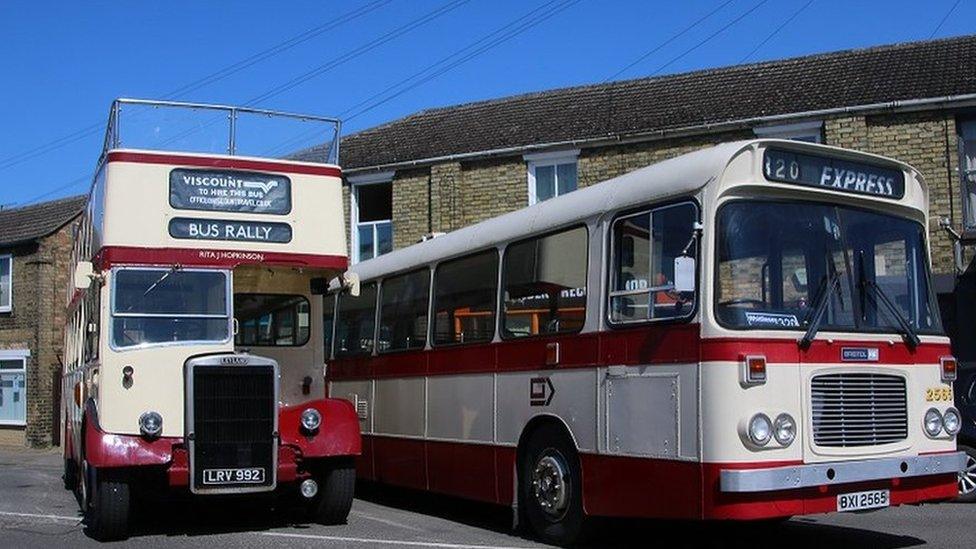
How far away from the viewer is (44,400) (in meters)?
29.8

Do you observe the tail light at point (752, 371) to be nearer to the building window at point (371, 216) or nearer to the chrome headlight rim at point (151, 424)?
the chrome headlight rim at point (151, 424)

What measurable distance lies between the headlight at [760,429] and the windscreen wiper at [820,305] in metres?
0.62

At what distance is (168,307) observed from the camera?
10.3 meters

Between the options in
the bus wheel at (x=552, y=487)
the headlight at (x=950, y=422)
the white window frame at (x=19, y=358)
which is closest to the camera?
the headlight at (x=950, y=422)

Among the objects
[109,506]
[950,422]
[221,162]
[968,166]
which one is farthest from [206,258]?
[968,166]

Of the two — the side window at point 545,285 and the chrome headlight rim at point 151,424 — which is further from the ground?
the side window at point 545,285

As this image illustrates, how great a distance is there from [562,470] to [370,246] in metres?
15.9

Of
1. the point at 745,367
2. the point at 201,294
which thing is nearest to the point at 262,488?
the point at 201,294

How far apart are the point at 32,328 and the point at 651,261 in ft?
85.6

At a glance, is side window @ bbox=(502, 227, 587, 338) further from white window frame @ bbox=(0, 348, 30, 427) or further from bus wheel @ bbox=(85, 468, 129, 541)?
white window frame @ bbox=(0, 348, 30, 427)

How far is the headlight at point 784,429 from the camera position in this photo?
24.2 feet

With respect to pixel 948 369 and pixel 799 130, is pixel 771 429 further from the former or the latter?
pixel 799 130

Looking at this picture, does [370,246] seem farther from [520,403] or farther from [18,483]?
[520,403]

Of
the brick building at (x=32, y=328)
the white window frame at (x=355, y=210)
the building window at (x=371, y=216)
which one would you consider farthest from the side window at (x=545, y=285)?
the brick building at (x=32, y=328)
